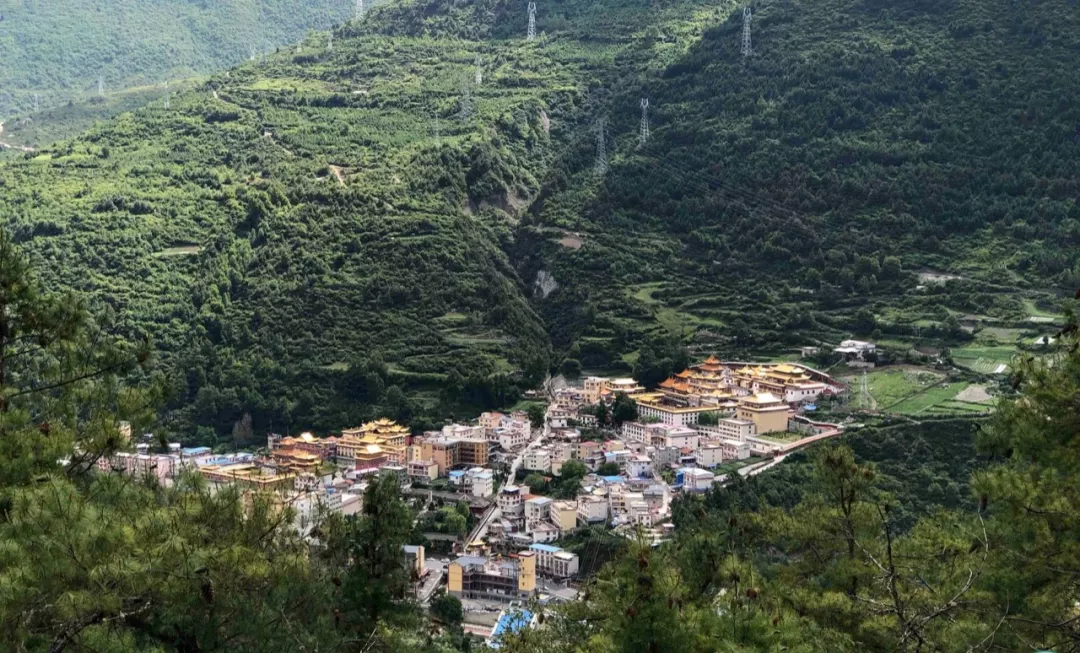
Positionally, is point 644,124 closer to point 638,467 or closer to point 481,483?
point 638,467

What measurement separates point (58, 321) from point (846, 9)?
52335 mm

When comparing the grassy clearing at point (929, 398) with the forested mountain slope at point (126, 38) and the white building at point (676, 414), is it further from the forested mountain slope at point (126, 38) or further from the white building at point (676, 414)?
the forested mountain slope at point (126, 38)

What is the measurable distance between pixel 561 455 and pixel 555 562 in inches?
254

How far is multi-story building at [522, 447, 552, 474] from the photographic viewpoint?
113 ft

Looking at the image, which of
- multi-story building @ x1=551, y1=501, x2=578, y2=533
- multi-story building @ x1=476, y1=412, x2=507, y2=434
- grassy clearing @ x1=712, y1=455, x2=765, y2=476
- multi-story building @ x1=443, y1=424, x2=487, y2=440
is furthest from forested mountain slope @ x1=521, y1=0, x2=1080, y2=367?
multi-story building @ x1=551, y1=501, x2=578, y2=533

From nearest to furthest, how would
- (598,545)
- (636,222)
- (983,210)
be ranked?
(598,545)
(983,210)
(636,222)

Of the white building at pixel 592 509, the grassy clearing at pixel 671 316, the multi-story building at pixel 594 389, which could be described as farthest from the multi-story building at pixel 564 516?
the grassy clearing at pixel 671 316

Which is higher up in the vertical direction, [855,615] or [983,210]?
[983,210]

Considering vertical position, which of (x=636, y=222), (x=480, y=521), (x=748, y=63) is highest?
(x=748, y=63)

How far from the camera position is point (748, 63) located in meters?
56.7

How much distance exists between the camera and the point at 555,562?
1109 inches

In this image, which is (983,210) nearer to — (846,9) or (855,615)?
(846,9)

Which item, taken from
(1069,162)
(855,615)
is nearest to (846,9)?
(1069,162)

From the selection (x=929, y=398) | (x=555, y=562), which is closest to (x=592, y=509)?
(x=555, y=562)
